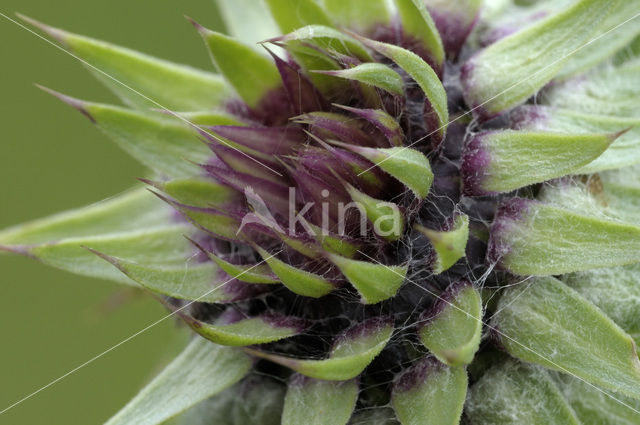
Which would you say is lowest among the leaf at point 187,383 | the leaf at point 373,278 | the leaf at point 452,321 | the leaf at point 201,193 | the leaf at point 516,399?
the leaf at point 516,399

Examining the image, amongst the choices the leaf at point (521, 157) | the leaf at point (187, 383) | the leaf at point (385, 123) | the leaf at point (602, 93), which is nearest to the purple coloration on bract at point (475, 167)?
the leaf at point (521, 157)

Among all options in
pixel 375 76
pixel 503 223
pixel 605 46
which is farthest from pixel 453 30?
pixel 503 223

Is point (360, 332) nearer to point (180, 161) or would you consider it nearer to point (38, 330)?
point (180, 161)

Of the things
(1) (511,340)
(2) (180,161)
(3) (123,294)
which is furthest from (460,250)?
(3) (123,294)

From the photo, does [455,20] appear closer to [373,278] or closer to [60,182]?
[373,278]

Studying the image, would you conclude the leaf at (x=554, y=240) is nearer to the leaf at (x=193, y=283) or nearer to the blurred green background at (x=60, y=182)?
the leaf at (x=193, y=283)
